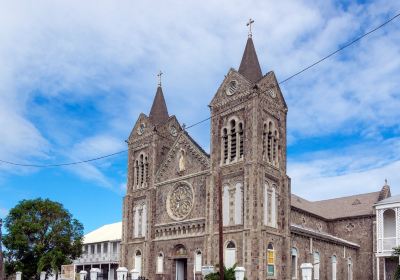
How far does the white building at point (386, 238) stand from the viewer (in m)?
53.3

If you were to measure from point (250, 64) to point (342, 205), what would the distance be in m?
27.4

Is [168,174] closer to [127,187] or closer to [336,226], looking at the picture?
[127,187]

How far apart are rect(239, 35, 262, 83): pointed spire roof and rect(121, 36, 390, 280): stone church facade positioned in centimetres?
8

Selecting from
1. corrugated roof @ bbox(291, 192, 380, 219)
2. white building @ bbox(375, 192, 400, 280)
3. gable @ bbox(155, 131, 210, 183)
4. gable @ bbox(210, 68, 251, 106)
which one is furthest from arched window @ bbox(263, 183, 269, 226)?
white building @ bbox(375, 192, 400, 280)

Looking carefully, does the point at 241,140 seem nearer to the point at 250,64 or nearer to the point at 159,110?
the point at 250,64

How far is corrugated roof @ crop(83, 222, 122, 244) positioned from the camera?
6988 centimetres

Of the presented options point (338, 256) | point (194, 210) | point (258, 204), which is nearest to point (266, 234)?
point (258, 204)

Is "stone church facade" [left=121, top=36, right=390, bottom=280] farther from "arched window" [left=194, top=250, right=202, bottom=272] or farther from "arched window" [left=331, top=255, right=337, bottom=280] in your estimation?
"arched window" [left=331, top=255, right=337, bottom=280]

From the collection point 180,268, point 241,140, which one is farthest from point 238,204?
point 180,268

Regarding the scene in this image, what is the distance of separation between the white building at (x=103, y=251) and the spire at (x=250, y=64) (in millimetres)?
31849

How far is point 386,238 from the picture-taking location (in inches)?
2147

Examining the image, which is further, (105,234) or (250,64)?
(105,234)

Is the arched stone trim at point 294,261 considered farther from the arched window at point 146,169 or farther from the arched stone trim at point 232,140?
the arched window at point 146,169

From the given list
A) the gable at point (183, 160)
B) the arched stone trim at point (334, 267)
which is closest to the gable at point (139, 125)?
the gable at point (183, 160)
